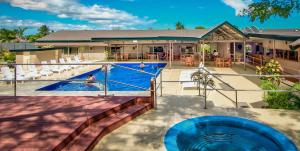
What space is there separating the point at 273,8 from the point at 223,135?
4.02m

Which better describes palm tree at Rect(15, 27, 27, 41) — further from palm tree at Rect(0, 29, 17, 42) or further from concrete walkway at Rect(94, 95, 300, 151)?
concrete walkway at Rect(94, 95, 300, 151)

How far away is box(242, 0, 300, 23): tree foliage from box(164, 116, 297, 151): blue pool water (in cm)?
327

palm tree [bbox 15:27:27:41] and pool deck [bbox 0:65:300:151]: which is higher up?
palm tree [bbox 15:27:27:41]

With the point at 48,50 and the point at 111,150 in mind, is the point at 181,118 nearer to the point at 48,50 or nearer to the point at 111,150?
the point at 111,150

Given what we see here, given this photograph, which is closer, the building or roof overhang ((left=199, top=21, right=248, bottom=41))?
the building

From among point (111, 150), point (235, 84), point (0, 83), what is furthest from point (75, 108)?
point (235, 84)

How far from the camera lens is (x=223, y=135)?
7.20 metres

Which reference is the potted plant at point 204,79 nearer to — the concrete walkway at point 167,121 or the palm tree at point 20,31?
the concrete walkway at point 167,121

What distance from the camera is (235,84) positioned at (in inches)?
593

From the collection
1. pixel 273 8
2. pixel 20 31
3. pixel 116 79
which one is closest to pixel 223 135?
pixel 273 8

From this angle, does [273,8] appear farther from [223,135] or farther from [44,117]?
[44,117]

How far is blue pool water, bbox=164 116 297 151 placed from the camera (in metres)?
6.14

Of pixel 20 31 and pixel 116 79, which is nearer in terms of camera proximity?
pixel 116 79

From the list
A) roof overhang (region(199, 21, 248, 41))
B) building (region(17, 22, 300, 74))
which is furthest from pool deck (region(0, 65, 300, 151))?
roof overhang (region(199, 21, 248, 41))
